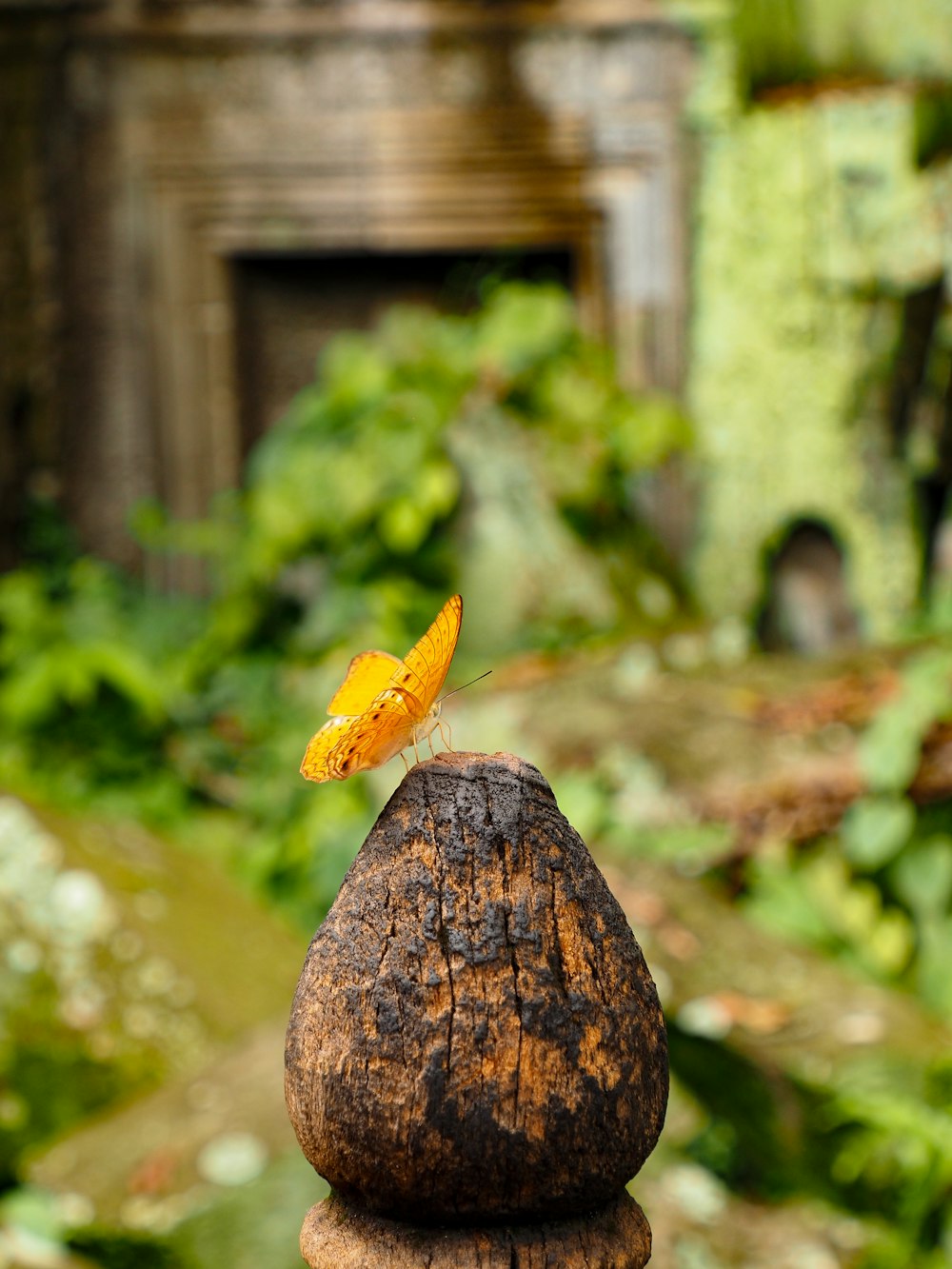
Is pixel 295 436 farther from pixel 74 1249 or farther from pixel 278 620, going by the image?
pixel 74 1249

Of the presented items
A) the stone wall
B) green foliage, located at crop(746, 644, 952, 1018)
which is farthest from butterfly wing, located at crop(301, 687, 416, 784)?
the stone wall

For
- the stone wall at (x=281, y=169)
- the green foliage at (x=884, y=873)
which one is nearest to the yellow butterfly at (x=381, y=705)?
the green foliage at (x=884, y=873)

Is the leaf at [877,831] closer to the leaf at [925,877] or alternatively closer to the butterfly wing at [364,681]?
the leaf at [925,877]

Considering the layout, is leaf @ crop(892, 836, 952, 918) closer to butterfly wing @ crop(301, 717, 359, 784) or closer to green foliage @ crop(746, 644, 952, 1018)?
green foliage @ crop(746, 644, 952, 1018)

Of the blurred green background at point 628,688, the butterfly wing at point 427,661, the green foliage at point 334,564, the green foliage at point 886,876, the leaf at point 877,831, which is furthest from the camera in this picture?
the green foliage at point 334,564

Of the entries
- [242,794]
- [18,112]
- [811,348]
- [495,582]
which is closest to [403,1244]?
[242,794]

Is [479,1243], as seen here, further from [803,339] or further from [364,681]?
[803,339]

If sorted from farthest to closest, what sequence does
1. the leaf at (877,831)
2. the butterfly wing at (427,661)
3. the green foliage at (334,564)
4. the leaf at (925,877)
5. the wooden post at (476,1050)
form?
the green foliage at (334,564) < the leaf at (877,831) < the leaf at (925,877) < the butterfly wing at (427,661) < the wooden post at (476,1050)
